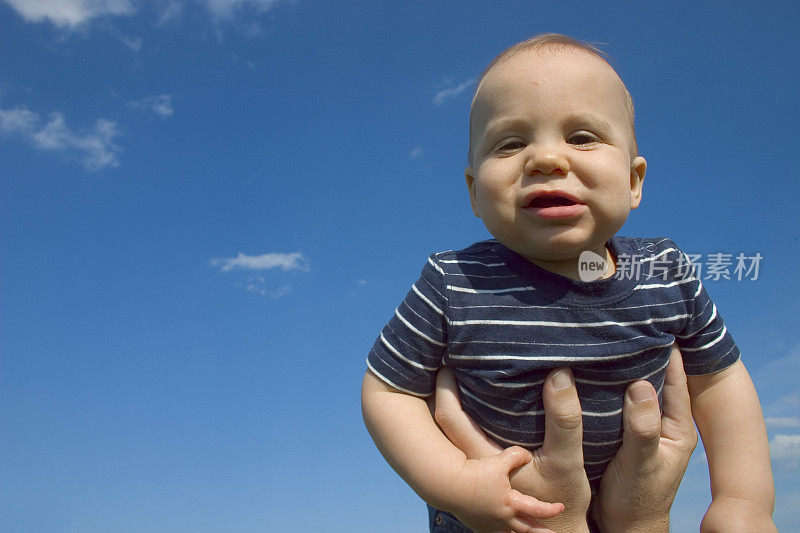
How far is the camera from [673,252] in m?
2.83

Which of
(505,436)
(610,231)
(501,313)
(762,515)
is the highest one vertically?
(610,231)

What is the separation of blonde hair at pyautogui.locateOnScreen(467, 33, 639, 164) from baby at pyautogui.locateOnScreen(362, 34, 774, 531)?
0.02 meters

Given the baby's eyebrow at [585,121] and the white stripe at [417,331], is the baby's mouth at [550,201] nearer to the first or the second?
the baby's eyebrow at [585,121]

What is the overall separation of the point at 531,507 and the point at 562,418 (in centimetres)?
39

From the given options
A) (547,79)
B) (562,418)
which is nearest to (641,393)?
(562,418)

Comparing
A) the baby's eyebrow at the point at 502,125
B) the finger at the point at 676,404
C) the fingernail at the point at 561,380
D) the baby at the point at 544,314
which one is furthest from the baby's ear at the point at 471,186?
the finger at the point at 676,404

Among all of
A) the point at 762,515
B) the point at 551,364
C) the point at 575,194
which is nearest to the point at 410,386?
the point at 551,364

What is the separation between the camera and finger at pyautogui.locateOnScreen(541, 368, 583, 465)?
2.39 metres

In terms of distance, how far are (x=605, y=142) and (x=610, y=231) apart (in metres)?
0.38

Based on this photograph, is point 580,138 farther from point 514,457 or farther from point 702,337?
point 514,457

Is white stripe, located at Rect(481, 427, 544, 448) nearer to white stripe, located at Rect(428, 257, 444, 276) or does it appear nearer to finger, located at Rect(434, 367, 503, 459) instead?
finger, located at Rect(434, 367, 503, 459)

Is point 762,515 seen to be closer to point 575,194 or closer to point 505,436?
point 505,436

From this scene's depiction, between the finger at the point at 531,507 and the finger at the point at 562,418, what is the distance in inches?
7.6

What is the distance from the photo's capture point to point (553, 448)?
246 cm
